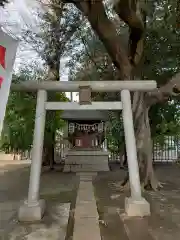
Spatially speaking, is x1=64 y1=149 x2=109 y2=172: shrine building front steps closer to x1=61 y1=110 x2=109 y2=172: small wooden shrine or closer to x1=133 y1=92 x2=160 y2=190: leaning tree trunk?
x1=61 y1=110 x2=109 y2=172: small wooden shrine

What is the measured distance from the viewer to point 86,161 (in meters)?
13.7

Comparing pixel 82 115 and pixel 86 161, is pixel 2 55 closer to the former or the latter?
pixel 86 161

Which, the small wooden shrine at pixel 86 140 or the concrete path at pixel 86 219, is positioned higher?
the small wooden shrine at pixel 86 140

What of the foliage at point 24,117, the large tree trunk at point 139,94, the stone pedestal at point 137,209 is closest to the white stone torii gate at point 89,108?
the stone pedestal at point 137,209

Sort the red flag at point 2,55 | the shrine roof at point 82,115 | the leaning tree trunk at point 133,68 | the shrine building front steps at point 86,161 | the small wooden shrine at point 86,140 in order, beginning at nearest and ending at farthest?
the red flag at point 2,55 < the leaning tree trunk at point 133,68 < the shrine building front steps at point 86,161 < the small wooden shrine at point 86,140 < the shrine roof at point 82,115

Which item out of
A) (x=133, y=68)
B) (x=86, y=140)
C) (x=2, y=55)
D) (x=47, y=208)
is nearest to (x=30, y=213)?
(x=47, y=208)

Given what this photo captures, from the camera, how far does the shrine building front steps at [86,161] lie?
13.4 metres

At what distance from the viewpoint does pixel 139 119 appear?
8875mm

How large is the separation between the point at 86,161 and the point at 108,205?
681 centimetres

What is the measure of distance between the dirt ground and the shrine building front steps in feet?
5.95

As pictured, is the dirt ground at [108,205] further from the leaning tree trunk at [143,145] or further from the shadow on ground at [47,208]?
the leaning tree trunk at [143,145]

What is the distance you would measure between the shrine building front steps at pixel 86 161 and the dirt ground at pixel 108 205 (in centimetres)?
181

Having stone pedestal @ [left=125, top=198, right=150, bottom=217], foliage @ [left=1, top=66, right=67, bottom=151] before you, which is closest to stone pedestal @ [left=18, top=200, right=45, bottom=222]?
stone pedestal @ [left=125, top=198, right=150, bottom=217]

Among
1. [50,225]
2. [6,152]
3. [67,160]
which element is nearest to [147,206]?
[50,225]
